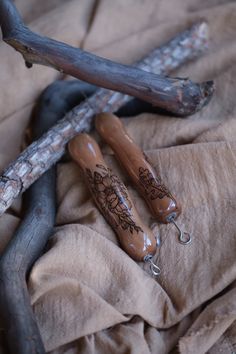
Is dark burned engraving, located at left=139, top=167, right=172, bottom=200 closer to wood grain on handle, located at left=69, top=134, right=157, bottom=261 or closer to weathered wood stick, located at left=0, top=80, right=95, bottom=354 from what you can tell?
wood grain on handle, located at left=69, top=134, right=157, bottom=261

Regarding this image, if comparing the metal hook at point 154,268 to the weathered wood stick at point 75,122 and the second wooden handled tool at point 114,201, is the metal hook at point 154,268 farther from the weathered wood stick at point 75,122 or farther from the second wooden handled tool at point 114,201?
the weathered wood stick at point 75,122

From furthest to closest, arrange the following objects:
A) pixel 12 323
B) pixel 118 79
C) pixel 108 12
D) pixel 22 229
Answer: pixel 108 12 → pixel 118 79 → pixel 22 229 → pixel 12 323

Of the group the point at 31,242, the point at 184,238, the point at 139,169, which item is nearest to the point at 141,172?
the point at 139,169

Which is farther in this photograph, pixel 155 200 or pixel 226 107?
pixel 226 107

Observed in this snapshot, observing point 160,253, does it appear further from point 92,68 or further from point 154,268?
point 92,68

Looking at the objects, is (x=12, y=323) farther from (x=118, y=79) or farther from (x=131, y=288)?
(x=118, y=79)

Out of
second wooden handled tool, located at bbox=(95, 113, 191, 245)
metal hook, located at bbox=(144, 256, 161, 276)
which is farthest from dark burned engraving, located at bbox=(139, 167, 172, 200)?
metal hook, located at bbox=(144, 256, 161, 276)

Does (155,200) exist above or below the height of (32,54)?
below

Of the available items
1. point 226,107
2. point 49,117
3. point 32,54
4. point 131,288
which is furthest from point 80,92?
point 131,288
